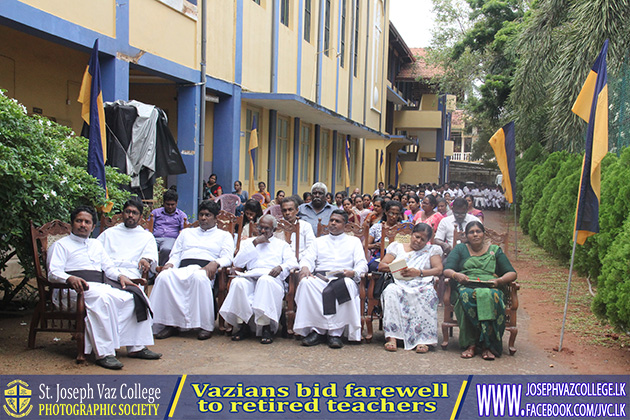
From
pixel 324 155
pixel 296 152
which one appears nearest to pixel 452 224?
pixel 296 152

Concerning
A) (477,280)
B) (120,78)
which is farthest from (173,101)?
(477,280)

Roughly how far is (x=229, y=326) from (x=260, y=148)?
36.1 feet

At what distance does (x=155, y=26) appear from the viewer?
11.5m

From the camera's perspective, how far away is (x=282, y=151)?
1955 cm

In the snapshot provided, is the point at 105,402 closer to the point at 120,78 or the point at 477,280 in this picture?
the point at 477,280

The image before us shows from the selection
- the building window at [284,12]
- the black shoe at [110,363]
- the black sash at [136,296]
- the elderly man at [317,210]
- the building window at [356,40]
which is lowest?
the black shoe at [110,363]

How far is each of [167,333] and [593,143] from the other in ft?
15.6

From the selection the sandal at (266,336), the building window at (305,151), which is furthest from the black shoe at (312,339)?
the building window at (305,151)

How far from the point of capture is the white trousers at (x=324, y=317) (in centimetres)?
656

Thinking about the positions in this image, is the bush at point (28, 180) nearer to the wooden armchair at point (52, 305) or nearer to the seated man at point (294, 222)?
the wooden armchair at point (52, 305)

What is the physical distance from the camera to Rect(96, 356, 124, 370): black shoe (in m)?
5.41

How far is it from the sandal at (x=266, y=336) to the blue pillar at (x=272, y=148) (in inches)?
457

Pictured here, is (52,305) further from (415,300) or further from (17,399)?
(415,300)

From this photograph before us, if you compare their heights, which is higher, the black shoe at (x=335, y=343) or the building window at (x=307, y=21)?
the building window at (x=307, y=21)
